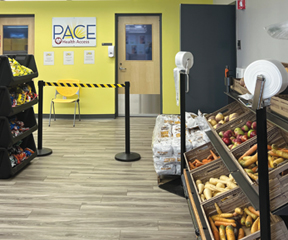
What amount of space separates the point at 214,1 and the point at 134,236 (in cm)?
607

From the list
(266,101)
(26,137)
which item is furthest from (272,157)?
(26,137)

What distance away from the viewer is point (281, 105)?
67.8 inches

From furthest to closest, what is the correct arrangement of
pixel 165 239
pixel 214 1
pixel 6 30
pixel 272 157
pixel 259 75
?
→ 1. pixel 6 30
2. pixel 214 1
3. pixel 165 239
4. pixel 272 157
5. pixel 259 75

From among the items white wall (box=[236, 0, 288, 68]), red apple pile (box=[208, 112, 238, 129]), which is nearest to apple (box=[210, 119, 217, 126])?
red apple pile (box=[208, 112, 238, 129])

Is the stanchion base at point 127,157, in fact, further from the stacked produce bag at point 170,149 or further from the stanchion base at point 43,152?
the stanchion base at point 43,152

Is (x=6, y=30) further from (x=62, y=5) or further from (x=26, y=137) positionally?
(x=26, y=137)

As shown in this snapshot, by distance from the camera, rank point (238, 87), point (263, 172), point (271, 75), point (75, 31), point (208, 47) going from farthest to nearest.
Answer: point (75, 31) < point (208, 47) < point (238, 87) < point (263, 172) < point (271, 75)

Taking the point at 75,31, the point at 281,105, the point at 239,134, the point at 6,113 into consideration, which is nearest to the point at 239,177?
the point at 281,105

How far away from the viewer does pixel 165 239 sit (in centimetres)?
242

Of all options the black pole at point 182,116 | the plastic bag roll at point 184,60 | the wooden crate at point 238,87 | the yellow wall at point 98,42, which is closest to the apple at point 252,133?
the wooden crate at point 238,87

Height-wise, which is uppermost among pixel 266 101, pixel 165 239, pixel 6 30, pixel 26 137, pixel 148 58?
pixel 6 30

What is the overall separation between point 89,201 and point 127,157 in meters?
1.43

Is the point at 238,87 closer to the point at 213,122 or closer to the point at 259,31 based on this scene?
the point at 213,122

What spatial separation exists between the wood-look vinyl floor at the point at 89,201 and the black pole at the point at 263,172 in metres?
1.13
